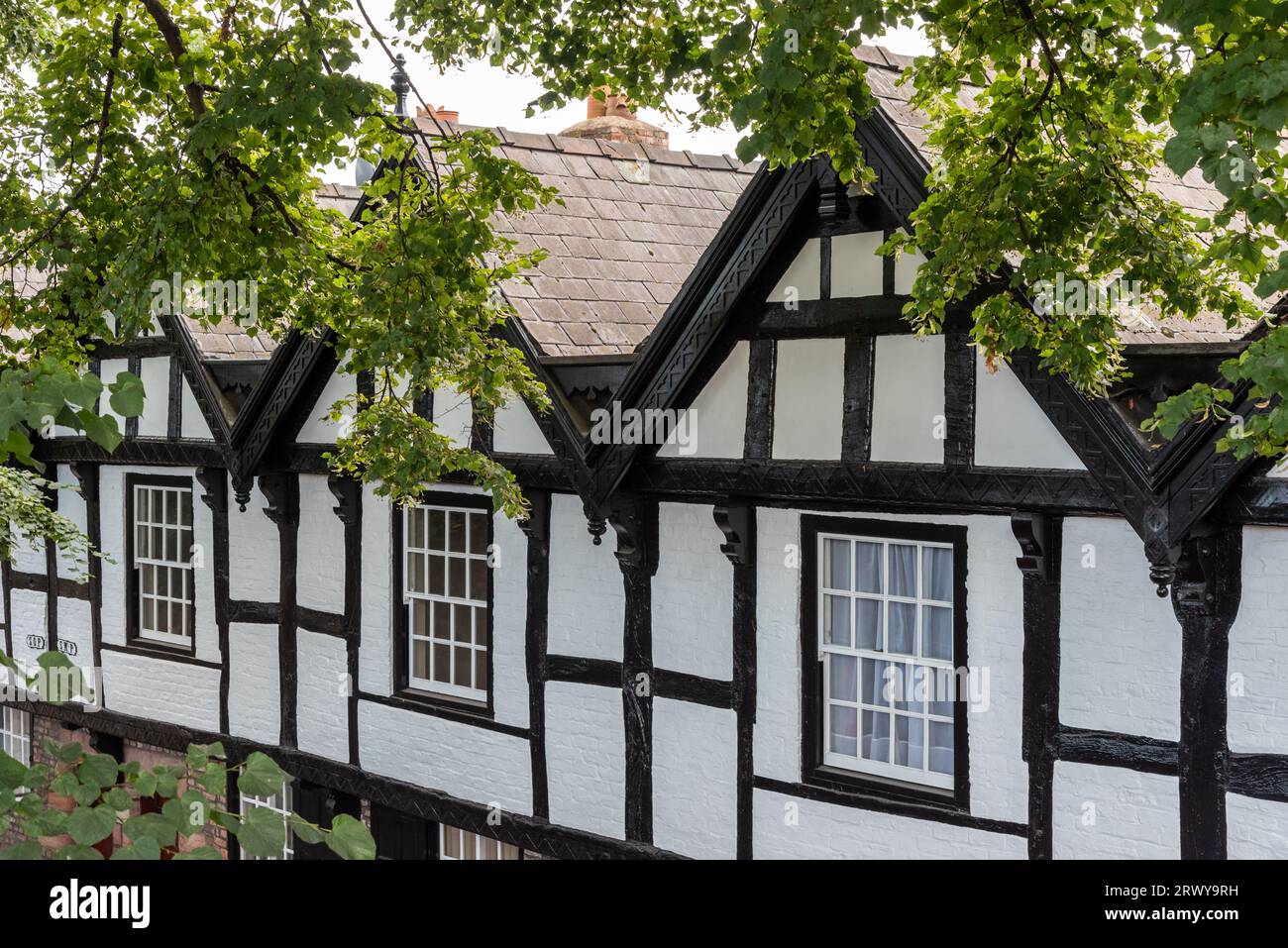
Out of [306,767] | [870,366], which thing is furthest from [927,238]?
[306,767]

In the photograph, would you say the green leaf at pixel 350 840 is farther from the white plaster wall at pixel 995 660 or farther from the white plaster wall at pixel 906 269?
the white plaster wall at pixel 906 269

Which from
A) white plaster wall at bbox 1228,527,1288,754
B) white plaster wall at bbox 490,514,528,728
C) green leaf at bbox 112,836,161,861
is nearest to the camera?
green leaf at bbox 112,836,161,861

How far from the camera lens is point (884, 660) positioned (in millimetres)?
8781

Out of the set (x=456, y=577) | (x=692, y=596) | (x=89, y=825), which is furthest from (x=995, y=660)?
(x=89, y=825)

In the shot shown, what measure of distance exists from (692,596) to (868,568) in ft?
4.77

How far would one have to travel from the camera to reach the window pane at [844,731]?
29.8 feet

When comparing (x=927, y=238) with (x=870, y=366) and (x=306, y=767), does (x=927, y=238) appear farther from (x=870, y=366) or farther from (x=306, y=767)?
(x=306, y=767)

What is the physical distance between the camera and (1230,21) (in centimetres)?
416

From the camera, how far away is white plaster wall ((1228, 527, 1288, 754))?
23.2ft

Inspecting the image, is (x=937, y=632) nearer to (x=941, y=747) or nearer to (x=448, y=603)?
(x=941, y=747)

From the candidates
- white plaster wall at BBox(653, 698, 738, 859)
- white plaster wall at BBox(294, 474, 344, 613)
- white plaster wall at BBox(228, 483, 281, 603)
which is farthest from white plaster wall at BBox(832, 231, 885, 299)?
white plaster wall at BBox(228, 483, 281, 603)

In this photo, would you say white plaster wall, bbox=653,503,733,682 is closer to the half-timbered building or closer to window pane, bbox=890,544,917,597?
the half-timbered building

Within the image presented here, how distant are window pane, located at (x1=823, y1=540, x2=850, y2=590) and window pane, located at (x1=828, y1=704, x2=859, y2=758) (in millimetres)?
837

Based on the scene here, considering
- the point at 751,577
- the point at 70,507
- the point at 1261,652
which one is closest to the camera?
the point at 1261,652
